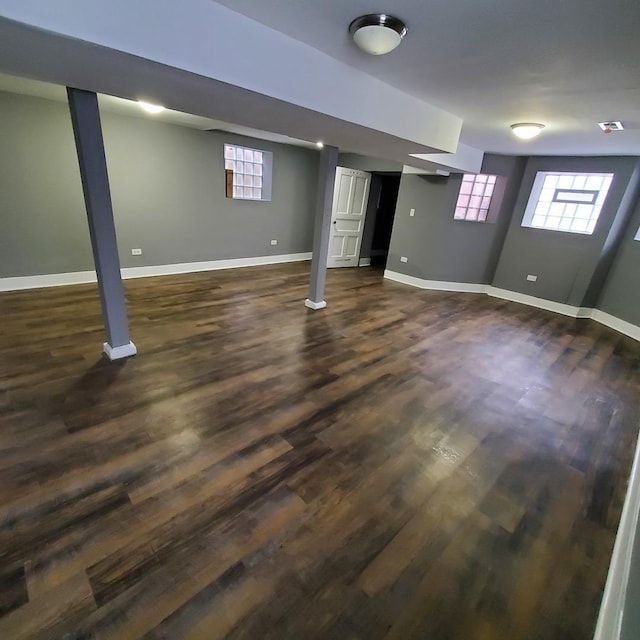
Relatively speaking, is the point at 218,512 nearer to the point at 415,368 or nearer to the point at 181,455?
Result: the point at 181,455

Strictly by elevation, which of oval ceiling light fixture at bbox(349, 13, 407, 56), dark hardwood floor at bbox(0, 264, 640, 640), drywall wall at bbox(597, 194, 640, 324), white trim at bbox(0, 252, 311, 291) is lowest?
dark hardwood floor at bbox(0, 264, 640, 640)

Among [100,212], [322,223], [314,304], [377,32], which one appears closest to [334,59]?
Result: [377,32]

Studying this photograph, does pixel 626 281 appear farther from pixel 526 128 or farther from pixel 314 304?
pixel 314 304

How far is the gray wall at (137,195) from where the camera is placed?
4.11m

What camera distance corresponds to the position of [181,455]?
2039mm

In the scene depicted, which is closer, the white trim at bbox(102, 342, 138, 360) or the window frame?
the white trim at bbox(102, 342, 138, 360)

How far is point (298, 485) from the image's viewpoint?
1.90 meters

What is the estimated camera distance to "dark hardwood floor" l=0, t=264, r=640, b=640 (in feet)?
4.41

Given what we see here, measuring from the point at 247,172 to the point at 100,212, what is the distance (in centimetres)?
421

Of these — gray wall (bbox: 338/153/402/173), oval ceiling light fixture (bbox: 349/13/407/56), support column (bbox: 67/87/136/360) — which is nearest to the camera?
oval ceiling light fixture (bbox: 349/13/407/56)

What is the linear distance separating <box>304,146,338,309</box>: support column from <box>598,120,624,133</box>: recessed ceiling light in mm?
2689

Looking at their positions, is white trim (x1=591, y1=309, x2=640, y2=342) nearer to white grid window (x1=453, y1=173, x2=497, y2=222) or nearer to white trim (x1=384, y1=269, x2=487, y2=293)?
white trim (x1=384, y1=269, x2=487, y2=293)

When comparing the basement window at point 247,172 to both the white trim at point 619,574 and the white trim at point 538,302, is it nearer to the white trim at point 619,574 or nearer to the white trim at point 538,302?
the white trim at point 538,302

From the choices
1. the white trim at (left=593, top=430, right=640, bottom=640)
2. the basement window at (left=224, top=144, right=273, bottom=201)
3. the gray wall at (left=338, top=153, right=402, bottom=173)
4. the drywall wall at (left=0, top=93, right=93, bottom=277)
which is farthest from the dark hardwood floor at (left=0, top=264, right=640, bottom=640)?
the gray wall at (left=338, top=153, right=402, bottom=173)
